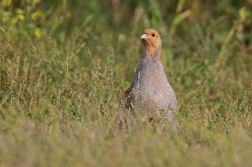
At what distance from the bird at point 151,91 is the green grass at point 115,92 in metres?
0.14

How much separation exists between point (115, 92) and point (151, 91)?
0.88m

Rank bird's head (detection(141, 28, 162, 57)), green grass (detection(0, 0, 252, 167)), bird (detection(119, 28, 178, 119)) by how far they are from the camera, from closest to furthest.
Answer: green grass (detection(0, 0, 252, 167)) < bird (detection(119, 28, 178, 119)) < bird's head (detection(141, 28, 162, 57))

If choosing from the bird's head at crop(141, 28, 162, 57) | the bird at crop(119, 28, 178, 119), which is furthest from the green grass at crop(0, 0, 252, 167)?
the bird's head at crop(141, 28, 162, 57)

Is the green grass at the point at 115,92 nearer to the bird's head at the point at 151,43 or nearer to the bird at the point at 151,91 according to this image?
the bird at the point at 151,91

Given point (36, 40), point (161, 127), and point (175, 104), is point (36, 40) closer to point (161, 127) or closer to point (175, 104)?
point (175, 104)

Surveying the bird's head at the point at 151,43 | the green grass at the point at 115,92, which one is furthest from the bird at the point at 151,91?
the green grass at the point at 115,92

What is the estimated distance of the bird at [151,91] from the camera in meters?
5.90

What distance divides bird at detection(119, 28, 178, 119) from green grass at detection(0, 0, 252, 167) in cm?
14

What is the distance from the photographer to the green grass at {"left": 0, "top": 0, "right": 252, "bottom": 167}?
442 centimetres

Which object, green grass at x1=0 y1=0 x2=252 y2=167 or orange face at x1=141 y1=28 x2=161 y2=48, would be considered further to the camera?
orange face at x1=141 y1=28 x2=161 y2=48

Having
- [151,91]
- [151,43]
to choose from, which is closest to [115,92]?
[151,43]

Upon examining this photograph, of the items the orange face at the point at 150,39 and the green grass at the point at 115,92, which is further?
the orange face at the point at 150,39

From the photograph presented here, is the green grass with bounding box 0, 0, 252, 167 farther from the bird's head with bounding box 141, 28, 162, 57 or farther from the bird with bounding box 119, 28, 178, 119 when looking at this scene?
the bird's head with bounding box 141, 28, 162, 57

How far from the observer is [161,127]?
5.48 m
